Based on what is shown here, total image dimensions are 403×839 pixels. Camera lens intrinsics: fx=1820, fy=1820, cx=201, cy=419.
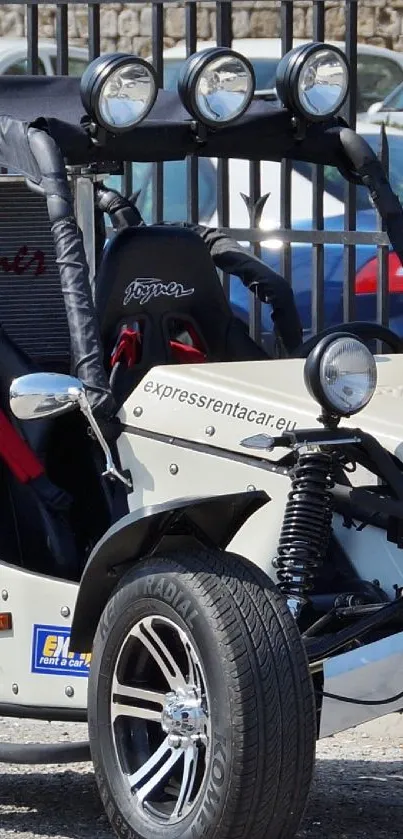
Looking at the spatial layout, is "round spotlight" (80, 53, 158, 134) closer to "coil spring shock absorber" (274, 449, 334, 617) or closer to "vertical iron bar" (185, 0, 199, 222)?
"coil spring shock absorber" (274, 449, 334, 617)

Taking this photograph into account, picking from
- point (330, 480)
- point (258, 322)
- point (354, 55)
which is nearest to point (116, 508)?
point (330, 480)

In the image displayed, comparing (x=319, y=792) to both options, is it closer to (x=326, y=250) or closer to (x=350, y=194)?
(x=350, y=194)

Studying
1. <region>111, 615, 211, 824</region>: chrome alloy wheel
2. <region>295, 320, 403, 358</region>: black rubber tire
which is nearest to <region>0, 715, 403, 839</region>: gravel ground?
<region>111, 615, 211, 824</region>: chrome alloy wheel

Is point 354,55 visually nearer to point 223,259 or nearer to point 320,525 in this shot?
point 223,259

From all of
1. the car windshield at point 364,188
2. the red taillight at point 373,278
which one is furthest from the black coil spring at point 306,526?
the car windshield at point 364,188

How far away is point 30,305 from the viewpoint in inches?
210

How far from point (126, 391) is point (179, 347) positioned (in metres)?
0.31

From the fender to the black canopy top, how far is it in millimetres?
981

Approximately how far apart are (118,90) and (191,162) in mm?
2681

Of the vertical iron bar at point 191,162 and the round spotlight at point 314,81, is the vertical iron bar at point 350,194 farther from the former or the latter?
the round spotlight at point 314,81

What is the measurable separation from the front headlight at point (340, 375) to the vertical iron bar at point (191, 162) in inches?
124

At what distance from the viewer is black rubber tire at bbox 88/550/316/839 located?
3.72 meters

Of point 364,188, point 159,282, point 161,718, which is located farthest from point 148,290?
point 364,188

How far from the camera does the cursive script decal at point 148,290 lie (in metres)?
4.80
